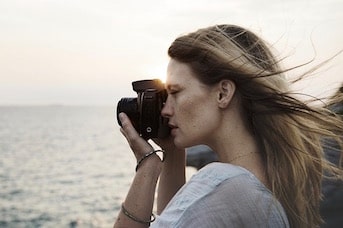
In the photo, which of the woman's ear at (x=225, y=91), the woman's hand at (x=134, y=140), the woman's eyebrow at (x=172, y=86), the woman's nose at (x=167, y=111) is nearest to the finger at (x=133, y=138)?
the woman's hand at (x=134, y=140)

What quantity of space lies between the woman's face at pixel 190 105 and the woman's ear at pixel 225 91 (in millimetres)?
20

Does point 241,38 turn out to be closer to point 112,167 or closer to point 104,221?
point 104,221

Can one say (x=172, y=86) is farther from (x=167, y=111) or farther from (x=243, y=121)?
(x=243, y=121)

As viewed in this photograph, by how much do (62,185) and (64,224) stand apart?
1379 cm

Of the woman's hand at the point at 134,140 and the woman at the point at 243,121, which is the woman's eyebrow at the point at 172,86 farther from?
the woman's hand at the point at 134,140

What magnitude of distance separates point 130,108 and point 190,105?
0.56 metres

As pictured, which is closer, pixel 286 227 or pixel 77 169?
pixel 286 227

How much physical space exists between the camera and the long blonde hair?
13.5 inches

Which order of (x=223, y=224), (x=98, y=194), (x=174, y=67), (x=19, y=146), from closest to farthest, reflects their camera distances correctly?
(x=223, y=224) < (x=174, y=67) < (x=98, y=194) < (x=19, y=146)

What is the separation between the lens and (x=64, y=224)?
69.7 feet

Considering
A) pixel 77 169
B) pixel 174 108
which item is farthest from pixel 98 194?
pixel 174 108

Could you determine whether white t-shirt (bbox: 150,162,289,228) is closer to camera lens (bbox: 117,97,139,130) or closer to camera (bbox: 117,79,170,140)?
camera (bbox: 117,79,170,140)

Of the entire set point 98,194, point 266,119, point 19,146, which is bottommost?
point 19,146

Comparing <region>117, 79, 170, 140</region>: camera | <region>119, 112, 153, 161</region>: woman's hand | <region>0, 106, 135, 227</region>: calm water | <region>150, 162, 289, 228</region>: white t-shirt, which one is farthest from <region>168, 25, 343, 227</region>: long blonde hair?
<region>0, 106, 135, 227</region>: calm water
